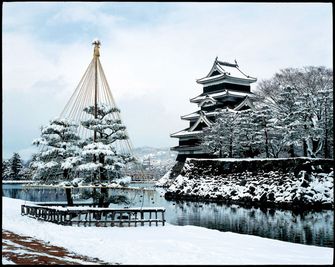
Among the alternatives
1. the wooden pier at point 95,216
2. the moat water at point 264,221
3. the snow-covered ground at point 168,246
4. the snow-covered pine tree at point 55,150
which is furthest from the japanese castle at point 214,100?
the snow-covered ground at point 168,246

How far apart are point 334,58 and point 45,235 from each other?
972 centimetres

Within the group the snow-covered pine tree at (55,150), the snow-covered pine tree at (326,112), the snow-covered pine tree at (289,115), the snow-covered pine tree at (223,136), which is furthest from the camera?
the snow-covered pine tree at (223,136)

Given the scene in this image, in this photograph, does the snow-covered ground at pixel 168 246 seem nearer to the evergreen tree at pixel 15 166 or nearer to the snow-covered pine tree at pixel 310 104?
the snow-covered pine tree at pixel 310 104

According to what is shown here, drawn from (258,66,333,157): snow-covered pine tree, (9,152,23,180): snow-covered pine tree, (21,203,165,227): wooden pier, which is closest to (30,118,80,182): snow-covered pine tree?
(21,203,165,227): wooden pier

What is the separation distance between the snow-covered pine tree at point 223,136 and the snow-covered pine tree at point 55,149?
20473 millimetres

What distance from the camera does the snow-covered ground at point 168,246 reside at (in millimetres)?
8739

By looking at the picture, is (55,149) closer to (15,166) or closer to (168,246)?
(168,246)

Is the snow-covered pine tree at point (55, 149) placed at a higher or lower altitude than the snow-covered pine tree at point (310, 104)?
lower

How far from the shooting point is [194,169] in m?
40.5

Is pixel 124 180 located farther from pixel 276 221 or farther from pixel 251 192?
pixel 251 192

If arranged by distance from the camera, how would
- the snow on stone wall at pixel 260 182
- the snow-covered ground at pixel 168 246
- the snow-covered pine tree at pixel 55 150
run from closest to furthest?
the snow-covered ground at pixel 168 246 < the snow-covered pine tree at pixel 55 150 < the snow on stone wall at pixel 260 182

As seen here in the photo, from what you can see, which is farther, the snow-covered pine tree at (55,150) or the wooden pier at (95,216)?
the snow-covered pine tree at (55,150)

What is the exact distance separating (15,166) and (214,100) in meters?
36.4

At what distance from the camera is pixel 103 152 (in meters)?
16.5
